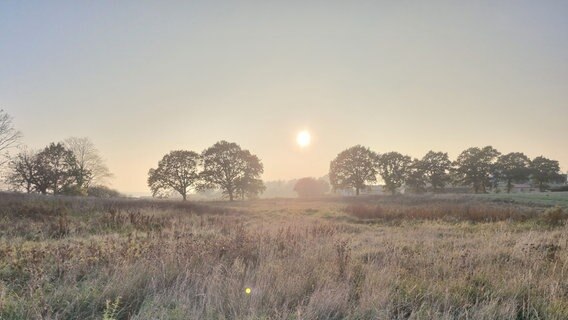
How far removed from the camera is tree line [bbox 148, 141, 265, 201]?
5672 cm

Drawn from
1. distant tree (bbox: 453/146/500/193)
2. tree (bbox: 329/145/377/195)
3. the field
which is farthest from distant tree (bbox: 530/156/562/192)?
the field

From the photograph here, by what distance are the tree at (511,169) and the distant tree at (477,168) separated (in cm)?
187

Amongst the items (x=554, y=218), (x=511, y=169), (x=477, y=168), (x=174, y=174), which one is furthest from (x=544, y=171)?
(x=174, y=174)

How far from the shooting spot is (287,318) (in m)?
3.94

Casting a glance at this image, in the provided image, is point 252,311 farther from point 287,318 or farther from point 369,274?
point 369,274

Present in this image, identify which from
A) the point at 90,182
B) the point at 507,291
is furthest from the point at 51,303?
the point at 90,182

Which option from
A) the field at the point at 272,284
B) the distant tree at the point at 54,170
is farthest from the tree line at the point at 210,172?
the field at the point at 272,284

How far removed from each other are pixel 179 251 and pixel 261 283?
7.94 ft

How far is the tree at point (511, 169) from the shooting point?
71.7m

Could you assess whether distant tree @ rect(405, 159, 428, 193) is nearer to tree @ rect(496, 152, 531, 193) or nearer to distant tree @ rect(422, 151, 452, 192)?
distant tree @ rect(422, 151, 452, 192)

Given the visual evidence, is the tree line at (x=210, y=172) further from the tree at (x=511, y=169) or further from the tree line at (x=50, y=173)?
the tree at (x=511, y=169)

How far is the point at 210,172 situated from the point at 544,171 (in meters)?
71.5

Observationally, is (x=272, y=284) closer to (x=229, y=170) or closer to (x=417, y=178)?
(x=229, y=170)

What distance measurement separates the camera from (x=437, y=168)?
71562 millimetres
